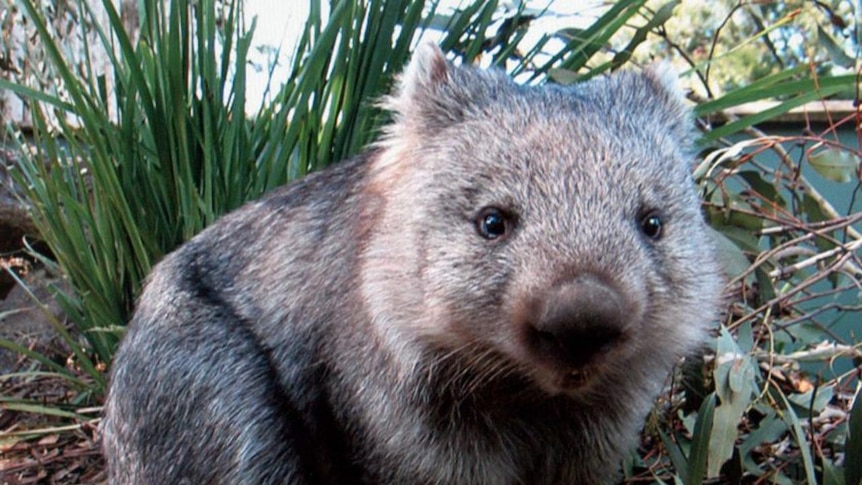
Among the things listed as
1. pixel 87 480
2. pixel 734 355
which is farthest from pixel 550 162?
pixel 87 480

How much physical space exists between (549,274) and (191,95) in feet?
8.05

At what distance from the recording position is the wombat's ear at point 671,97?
2.89 meters

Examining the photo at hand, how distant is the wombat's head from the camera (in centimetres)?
211

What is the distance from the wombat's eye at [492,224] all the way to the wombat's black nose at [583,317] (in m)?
0.32

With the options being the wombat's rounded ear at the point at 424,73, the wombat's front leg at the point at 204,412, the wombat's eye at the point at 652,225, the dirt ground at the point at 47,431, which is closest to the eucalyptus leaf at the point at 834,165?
the wombat's eye at the point at 652,225

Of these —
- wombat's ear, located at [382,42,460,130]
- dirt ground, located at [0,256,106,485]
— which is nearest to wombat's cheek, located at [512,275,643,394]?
wombat's ear, located at [382,42,460,130]

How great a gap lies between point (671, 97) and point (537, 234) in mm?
975

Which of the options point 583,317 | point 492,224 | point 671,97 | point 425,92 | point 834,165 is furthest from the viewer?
point 834,165

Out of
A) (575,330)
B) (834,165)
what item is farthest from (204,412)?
(834,165)

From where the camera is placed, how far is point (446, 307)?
234 cm

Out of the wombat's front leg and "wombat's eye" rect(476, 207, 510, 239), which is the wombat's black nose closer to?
"wombat's eye" rect(476, 207, 510, 239)

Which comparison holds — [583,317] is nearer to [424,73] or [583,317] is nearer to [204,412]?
[424,73]

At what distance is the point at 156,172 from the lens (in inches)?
160

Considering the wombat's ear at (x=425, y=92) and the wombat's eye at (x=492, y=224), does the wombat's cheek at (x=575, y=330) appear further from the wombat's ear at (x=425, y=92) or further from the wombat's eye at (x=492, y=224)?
the wombat's ear at (x=425, y=92)
